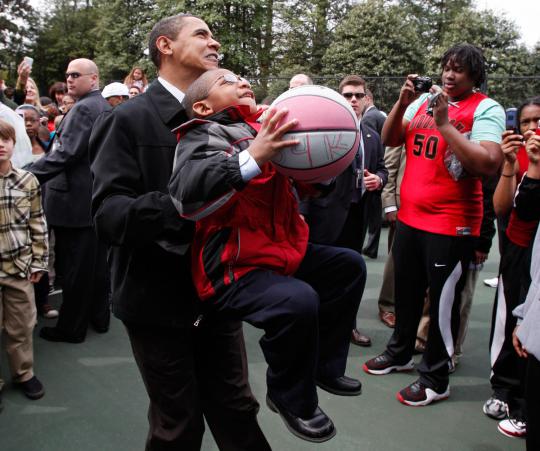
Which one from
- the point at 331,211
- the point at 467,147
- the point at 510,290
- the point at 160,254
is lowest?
the point at 510,290

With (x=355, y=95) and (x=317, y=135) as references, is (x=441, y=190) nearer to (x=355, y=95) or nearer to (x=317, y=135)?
(x=355, y=95)

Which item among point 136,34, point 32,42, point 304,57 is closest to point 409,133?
point 304,57

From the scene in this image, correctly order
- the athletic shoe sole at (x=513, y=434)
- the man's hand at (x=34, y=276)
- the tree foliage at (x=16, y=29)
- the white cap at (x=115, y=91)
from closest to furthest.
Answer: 1. the athletic shoe sole at (x=513, y=434)
2. the man's hand at (x=34, y=276)
3. the white cap at (x=115, y=91)
4. the tree foliage at (x=16, y=29)

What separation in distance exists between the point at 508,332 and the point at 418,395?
706 mm

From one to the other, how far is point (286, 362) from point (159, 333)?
0.61 m

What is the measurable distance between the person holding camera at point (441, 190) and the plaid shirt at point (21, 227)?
2400mm

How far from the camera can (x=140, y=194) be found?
200cm

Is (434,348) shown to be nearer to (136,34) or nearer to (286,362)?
(286,362)

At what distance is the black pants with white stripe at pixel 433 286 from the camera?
3.32 meters

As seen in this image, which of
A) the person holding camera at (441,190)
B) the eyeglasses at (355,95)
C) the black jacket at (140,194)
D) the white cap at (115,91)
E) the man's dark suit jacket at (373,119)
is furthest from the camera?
the white cap at (115,91)

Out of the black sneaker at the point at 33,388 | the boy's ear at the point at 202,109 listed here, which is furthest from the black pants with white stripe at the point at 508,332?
the black sneaker at the point at 33,388

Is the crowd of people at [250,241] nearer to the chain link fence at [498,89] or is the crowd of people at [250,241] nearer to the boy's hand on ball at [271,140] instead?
the boy's hand on ball at [271,140]

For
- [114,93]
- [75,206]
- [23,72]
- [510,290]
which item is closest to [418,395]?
Answer: [510,290]

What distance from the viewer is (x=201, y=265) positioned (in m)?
1.84
